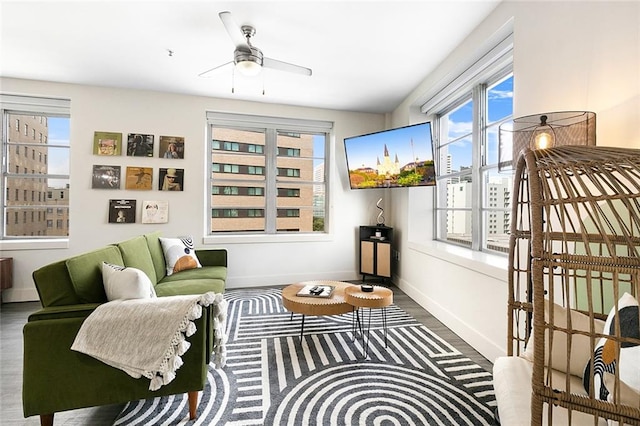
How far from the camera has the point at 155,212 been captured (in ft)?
12.5

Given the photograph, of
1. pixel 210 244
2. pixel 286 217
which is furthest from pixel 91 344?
pixel 286 217

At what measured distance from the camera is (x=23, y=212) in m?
3.70

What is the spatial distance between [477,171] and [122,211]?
4.11 metres

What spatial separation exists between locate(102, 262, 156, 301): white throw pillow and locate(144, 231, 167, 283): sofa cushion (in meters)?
1.07

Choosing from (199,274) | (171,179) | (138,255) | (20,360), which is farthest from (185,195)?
(20,360)

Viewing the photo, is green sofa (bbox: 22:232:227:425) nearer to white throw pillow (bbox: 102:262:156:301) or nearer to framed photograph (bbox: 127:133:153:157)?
white throw pillow (bbox: 102:262:156:301)

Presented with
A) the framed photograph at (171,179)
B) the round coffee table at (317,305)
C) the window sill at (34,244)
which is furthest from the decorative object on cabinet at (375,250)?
the window sill at (34,244)

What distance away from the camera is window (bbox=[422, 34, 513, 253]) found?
103 inches

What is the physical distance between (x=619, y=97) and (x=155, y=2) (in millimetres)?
2901

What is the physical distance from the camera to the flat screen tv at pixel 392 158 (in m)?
3.27

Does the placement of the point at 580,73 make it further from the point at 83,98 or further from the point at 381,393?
the point at 83,98

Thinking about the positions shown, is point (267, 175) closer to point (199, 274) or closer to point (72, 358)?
point (199, 274)

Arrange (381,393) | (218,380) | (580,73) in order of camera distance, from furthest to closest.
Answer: (218,380) → (381,393) → (580,73)

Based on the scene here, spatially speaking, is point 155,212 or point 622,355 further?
point 155,212
